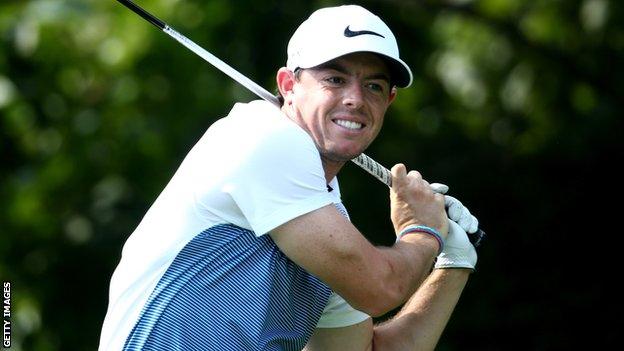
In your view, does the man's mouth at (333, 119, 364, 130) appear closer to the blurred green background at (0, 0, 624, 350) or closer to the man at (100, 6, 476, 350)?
the man at (100, 6, 476, 350)

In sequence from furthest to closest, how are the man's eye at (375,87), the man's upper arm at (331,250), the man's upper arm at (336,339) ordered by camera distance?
1. the man's upper arm at (336,339)
2. the man's eye at (375,87)
3. the man's upper arm at (331,250)

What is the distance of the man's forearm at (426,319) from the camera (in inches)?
212

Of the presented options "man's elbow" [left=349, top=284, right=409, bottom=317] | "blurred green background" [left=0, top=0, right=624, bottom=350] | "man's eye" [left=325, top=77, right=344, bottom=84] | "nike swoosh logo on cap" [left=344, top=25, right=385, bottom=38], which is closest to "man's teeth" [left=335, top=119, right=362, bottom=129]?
"man's eye" [left=325, top=77, right=344, bottom=84]

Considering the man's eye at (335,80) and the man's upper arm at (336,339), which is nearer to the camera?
the man's eye at (335,80)

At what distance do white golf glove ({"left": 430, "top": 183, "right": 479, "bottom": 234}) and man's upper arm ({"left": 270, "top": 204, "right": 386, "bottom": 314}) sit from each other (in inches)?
29.8

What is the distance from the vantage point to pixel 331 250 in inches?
176

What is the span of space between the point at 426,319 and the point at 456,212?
365mm

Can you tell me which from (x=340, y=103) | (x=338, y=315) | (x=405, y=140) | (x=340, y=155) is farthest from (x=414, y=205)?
(x=405, y=140)

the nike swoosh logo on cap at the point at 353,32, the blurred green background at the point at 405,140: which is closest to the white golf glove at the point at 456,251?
the nike swoosh logo on cap at the point at 353,32

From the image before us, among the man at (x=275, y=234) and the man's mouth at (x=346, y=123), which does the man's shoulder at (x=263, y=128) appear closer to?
the man at (x=275, y=234)

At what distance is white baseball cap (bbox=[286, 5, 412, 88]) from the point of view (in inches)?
185

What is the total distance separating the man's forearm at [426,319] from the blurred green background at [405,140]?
541 centimetres

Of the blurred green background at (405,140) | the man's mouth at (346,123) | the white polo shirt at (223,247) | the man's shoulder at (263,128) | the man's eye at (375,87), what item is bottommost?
the blurred green background at (405,140)

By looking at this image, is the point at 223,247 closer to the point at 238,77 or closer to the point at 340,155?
the point at 340,155
